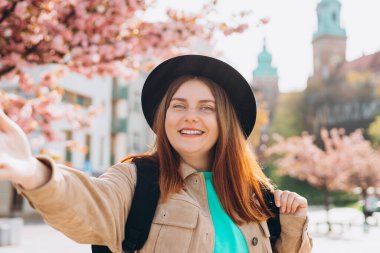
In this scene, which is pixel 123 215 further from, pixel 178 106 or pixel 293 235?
pixel 293 235

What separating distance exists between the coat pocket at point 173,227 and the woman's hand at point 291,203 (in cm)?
50

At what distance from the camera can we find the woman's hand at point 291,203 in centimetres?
227

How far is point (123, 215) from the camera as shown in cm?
185

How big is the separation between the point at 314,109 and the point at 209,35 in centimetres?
4963

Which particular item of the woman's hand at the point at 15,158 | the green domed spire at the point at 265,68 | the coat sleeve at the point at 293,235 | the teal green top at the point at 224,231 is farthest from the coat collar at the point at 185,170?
the green domed spire at the point at 265,68

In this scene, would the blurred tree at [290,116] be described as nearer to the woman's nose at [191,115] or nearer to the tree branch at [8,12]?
the tree branch at [8,12]

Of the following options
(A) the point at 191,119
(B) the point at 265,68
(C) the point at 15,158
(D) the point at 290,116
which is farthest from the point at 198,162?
(B) the point at 265,68

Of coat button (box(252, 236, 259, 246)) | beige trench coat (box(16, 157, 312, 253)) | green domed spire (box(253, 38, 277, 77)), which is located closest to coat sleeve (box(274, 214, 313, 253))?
beige trench coat (box(16, 157, 312, 253))

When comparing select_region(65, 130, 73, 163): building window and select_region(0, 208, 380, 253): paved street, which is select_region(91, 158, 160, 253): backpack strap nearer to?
select_region(0, 208, 380, 253): paved street

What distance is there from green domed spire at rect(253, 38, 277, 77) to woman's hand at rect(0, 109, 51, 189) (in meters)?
89.6

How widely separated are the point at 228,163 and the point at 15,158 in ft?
3.92

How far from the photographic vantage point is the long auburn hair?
2170mm

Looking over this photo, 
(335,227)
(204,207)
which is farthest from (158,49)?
(335,227)

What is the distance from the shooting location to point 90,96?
27.1 m
